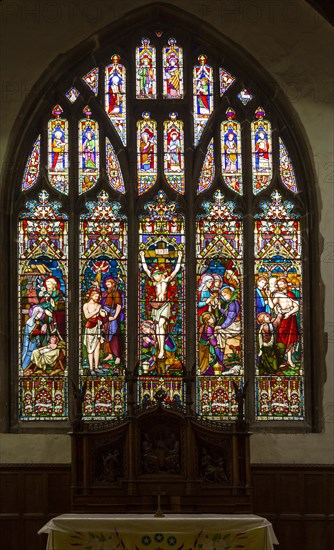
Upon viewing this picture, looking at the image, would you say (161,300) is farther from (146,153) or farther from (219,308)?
(146,153)

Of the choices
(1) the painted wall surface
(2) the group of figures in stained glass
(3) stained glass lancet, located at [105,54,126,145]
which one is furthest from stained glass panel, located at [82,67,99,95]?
(1) the painted wall surface

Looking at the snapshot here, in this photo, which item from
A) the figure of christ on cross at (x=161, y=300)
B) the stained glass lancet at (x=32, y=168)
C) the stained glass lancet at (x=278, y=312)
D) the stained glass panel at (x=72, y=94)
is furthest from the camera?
the stained glass panel at (x=72, y=94)

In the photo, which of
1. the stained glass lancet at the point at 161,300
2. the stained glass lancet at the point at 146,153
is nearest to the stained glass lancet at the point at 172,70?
the stained glass lancet at the point at 146,153

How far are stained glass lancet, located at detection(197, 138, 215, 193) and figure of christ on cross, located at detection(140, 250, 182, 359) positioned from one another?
976mm

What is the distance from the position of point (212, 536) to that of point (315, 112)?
5931mm

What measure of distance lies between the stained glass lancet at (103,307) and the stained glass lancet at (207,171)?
1.17 meters

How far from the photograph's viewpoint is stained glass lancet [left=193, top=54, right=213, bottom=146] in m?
14.7

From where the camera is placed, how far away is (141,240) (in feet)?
47.0

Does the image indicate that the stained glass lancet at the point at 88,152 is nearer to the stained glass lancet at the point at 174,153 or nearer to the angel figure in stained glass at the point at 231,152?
the stained glass lancet at the point at 174,153

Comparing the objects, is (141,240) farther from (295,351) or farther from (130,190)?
(295,351)

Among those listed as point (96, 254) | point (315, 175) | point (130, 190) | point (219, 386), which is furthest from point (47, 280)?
point (315, 175)

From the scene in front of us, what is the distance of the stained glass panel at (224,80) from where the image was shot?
1478 centimetres

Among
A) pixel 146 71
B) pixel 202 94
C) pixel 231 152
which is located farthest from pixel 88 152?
pixel 231 152

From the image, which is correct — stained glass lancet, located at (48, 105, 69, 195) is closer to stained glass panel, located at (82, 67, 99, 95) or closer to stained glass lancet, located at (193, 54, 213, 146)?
stained glass panel, located at (82, 67, 99, 95)
